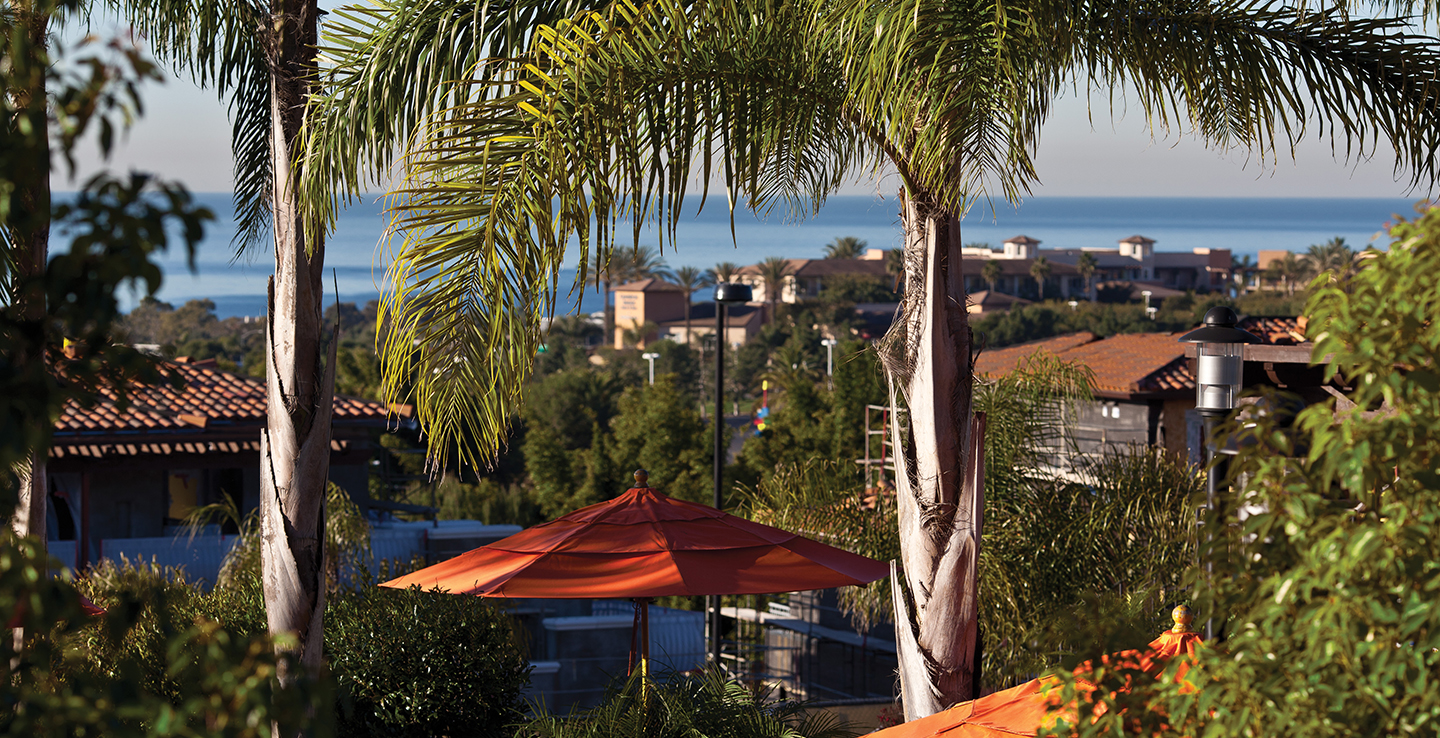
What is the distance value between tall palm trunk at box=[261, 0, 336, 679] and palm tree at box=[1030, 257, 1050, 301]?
137709 mm

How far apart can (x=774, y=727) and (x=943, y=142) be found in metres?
3.38

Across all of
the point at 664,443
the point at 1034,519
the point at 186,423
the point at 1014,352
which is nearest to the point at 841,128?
the point at 1034,519

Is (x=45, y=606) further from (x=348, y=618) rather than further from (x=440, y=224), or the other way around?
(x=348, y=618)

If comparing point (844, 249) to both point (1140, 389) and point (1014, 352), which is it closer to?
point (1014, 352)

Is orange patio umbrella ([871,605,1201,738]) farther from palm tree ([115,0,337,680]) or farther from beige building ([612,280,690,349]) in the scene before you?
beige building ([612,280,690,349])

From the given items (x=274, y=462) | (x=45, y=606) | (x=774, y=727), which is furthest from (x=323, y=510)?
(x=45, y=606)

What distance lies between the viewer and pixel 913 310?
6098 mm

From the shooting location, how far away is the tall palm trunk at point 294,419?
6117mm

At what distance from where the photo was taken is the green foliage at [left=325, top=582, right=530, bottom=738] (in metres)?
8.18

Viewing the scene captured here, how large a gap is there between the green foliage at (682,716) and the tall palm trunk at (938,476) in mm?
1184

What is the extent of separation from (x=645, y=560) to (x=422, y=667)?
1.63 metres

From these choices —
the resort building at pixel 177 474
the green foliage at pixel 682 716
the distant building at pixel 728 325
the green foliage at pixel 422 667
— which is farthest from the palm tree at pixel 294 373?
the distant building at pixel 728 325

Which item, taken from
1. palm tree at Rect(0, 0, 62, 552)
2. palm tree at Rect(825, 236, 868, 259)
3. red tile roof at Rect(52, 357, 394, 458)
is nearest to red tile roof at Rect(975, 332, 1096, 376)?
red tile roof at Rect(52, 357, 394, 458)

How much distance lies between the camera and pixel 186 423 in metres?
22.7
